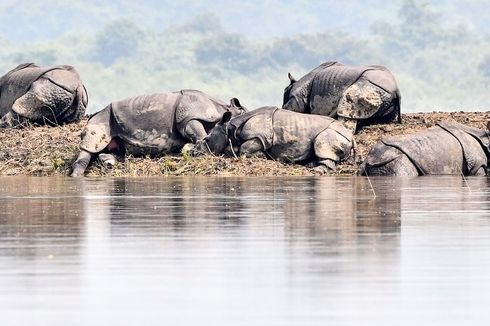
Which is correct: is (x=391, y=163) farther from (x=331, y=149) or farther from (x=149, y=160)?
(x=149, y=160)

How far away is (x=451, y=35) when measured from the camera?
169 metres

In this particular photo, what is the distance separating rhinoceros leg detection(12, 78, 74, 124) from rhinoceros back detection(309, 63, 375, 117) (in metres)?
5.25

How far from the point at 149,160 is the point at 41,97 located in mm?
5366

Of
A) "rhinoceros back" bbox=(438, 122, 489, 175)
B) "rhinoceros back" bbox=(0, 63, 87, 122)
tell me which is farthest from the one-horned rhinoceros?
"rhinoceros back" bbox=(438, 122, 489, 175)

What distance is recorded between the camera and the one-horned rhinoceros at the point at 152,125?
3127 cm

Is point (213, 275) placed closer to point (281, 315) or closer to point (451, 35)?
point (281, 315)

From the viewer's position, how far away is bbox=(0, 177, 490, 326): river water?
9.88m

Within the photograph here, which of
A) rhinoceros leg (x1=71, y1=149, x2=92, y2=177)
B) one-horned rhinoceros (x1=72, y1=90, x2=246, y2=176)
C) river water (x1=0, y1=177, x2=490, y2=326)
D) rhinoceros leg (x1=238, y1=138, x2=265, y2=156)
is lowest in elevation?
river water (x1=0, y1=177, x2=490, y2=326)

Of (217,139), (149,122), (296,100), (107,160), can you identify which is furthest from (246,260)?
(296,100)

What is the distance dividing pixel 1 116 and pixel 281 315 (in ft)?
89.2

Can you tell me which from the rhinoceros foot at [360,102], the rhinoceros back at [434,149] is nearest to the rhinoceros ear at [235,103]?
the rhinoceros foot at [360,102]

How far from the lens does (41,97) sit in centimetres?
3525

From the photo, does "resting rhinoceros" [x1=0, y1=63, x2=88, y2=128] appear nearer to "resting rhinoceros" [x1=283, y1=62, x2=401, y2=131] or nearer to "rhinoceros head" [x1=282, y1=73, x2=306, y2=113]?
"rhinoceros head" [x1=282, y1=73, x2=306, y2=113]

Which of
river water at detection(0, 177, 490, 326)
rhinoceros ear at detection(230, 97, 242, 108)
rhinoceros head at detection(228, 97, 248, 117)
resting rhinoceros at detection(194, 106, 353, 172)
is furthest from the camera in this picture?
rhinoceros ear at detection(230, 97, 242, 108)
